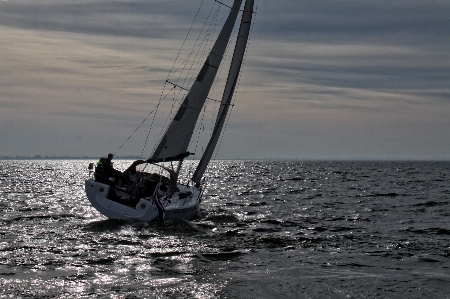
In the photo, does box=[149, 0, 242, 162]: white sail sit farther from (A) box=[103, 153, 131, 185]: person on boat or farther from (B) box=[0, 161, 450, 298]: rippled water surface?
(B) box=[0, 161, 450, 298]: rippled water surface

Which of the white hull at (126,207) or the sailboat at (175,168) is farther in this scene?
the sailboat at (175,168)

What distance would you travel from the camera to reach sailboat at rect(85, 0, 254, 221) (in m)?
19.8

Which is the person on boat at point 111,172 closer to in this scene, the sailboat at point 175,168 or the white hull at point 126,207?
the sailboat at point 175,168

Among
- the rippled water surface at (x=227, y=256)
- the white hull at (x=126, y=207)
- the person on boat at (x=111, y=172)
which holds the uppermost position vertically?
the person on boat at (x=111, y=172)

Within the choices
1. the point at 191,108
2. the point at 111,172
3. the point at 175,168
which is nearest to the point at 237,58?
the point at 191,108

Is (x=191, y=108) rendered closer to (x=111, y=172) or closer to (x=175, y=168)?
(x=175, y=168)

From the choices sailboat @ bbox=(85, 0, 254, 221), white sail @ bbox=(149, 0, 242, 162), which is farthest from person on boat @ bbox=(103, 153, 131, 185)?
A: white sail @ bbox=(149, 0, 242, 162)

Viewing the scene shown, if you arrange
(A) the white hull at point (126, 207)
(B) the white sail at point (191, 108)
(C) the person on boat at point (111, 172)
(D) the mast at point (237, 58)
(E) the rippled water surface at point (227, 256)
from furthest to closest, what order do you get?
1. (D) the mast at point (237, 58)
2. (B) the white sail at point (191, 108)
3. (C) the person on boat at point (111, 172)
4. (A) the white hull at point (126, 207)
5. (E) the rippled water surface at point (227, 256)

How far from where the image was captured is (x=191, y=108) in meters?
24.6

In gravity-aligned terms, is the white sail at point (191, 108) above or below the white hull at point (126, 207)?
above

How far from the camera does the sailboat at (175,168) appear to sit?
19.8 metres

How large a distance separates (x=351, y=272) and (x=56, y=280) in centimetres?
744

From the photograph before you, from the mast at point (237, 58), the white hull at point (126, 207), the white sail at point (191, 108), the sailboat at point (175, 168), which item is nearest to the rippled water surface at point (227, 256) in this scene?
the white hull at point (126, 207)

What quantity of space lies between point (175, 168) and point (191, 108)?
9.92 ft
